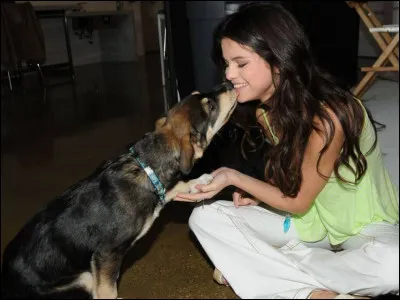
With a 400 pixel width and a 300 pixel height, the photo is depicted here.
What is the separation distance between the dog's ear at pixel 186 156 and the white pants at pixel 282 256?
1.04ft

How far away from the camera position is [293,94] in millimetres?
1728

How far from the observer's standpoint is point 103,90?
6797 mm

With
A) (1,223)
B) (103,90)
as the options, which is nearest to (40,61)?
(103,90)

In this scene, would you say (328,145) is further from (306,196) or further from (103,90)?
(103,90)

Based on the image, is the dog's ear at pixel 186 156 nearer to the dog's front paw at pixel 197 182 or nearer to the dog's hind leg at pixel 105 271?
the dog's front paw at pixel 197 182

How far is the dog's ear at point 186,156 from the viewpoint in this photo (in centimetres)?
169

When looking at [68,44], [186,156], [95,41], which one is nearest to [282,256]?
[186,156]

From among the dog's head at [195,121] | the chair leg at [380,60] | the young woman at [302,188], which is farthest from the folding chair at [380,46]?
the dog's head at [195,121]

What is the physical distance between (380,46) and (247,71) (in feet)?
10.2

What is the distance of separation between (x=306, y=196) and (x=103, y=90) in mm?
5549

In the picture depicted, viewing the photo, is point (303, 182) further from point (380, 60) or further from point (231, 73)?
point (380, 60)

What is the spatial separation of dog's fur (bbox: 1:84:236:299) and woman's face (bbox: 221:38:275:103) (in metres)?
0.19

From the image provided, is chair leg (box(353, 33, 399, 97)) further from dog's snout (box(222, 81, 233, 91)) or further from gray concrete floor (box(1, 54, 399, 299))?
dog's snout (box(222, 81, 233, 91))

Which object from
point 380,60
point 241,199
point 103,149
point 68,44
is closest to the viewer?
point 241,199
